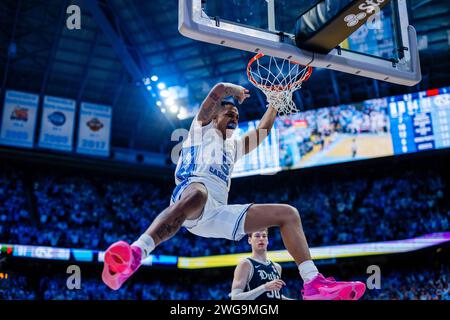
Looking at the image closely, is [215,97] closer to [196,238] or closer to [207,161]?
[207,161]

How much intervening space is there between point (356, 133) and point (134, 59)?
8.94 metres

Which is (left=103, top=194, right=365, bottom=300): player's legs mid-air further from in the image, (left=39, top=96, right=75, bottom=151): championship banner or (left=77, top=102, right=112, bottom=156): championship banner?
(left=77, top=102, right=112, bottom=156): championship banner

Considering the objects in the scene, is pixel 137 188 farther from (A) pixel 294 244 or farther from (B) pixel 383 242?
(A) pixel 294 244

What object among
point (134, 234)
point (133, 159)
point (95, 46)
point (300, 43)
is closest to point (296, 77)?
point (300, 43)

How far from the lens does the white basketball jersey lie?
14.7 ft

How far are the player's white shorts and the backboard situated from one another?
1.57 meters

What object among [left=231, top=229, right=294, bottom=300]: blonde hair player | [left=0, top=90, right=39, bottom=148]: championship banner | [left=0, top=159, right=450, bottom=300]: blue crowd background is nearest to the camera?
[left=231, top=229, right=294, bottom=300]: blonde hair player

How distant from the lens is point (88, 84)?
21.9m

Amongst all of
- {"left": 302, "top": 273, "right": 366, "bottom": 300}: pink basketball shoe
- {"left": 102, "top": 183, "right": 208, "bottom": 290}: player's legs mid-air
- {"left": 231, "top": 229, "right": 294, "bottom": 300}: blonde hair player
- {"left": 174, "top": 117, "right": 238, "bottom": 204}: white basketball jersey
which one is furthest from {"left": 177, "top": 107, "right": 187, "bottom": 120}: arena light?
{"left": 302, "top": 273, "right": 366, "bottom": 300}: pink basketball shoe

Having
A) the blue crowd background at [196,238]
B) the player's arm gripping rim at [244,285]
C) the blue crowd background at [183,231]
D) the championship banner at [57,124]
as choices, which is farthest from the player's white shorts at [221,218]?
the championship banner at [57,124]

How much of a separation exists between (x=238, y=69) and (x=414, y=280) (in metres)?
10.2

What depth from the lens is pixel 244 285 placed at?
18.7ft

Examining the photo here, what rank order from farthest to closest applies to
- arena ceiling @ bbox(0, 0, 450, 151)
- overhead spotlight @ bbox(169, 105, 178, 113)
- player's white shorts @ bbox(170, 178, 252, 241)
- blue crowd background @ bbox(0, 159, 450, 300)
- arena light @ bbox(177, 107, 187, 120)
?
arena light @ bbox(177, 107, 187, 120)
overhead spotlight @ bbox(169, 105, 178, 113)
blue crowd background @ bbox(0, 159, 450, 300)
arena ceiling @ bbox(0, 0, 450, 151)
player's white shorts @ bbox(170, 178, 252, 241)
